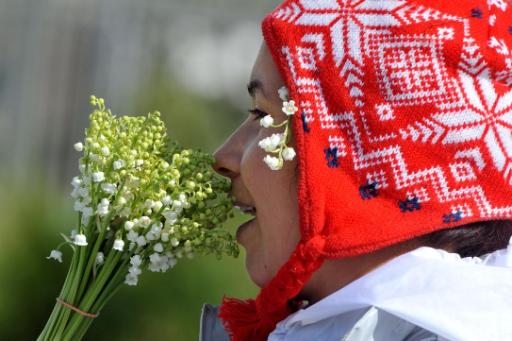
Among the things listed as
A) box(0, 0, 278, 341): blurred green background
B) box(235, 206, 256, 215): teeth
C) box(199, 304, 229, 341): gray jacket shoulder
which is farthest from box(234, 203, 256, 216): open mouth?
box(0, 0, 278, 341): blurred green background

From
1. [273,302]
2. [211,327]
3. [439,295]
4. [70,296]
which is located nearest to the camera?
[439,295]

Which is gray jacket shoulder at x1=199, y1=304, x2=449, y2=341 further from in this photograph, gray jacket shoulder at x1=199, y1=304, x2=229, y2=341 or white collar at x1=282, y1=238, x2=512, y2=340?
gray jacket shoulder at x1=199, y1=304, x2=229, y2=341

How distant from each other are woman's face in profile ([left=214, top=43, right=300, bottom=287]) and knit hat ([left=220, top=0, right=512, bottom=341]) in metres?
0.09

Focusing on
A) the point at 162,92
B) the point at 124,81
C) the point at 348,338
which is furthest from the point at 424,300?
the point at 124,81

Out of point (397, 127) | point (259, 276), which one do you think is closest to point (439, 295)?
point (397, 127)

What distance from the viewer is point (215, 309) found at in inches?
90.5

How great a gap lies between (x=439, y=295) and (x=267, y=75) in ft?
2.08

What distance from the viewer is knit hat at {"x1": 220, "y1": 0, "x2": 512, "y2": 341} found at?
1757mm

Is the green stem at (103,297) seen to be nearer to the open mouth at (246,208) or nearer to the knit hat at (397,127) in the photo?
the open mouth at (246,208)

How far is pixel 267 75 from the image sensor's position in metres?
1.94

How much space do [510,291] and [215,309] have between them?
0.88 m

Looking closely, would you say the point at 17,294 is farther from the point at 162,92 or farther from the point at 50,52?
the point at 50,52

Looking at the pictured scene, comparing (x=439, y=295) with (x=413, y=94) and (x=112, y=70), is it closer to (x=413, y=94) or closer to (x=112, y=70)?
(x=413, y=94)

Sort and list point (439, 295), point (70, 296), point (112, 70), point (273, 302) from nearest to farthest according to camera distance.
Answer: point (439, 295) → point (273, 302) → point (70, 296) → point (112, 70)
